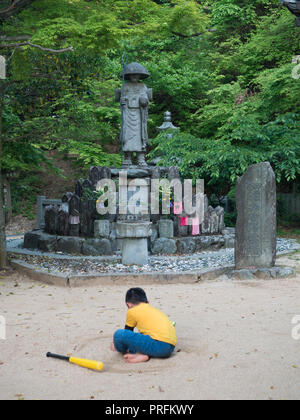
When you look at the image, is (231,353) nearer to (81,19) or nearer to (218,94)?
(81,19)

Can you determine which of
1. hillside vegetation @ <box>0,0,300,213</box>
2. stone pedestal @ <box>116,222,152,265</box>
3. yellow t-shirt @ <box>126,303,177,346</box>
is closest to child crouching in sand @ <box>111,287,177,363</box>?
yellow t-shirt @ <box>126,303,177,346</box>

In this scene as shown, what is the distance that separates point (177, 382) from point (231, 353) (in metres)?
0.84

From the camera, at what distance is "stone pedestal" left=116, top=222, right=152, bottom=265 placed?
7.95 m

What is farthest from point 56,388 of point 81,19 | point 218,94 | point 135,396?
point 218,94

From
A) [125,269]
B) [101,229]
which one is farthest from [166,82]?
[125,269]

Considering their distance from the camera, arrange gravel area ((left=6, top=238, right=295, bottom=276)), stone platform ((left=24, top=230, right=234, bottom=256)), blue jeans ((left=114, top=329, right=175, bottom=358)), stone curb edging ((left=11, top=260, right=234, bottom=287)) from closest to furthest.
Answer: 1. blue jeans ((left=114, top=329, right=175, bottom=358))
2. stone curb edging ((left=11, top=260, right=234, bottom=287))
3. gravel area ((left=6, top=238, right=295, bottom=276))
4. stone platform ((left=24, top=230, right=234, bottom=256))

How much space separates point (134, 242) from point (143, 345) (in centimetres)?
414

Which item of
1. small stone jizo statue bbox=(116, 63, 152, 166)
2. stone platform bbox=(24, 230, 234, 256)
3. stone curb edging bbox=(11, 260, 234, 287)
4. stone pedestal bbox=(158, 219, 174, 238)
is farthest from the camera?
small stone jizo statue bbox=(116, 63, 152, 166)

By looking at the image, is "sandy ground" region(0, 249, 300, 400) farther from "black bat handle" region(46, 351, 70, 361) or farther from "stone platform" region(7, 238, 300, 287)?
"stone platform" region(7, 238, 300, 287)

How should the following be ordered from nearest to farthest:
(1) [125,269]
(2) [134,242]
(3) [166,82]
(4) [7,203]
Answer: (1) [125,269] → (2) [134,242] → (4) [7,203] → (3) [166,82]

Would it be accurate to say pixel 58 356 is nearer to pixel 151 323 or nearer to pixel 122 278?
pixel 151 323

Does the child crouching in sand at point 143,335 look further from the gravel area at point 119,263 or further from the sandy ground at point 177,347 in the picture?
the gravel area at point 119,263

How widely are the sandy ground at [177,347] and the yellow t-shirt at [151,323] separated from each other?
217mm

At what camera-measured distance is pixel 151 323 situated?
4043 millimetres
